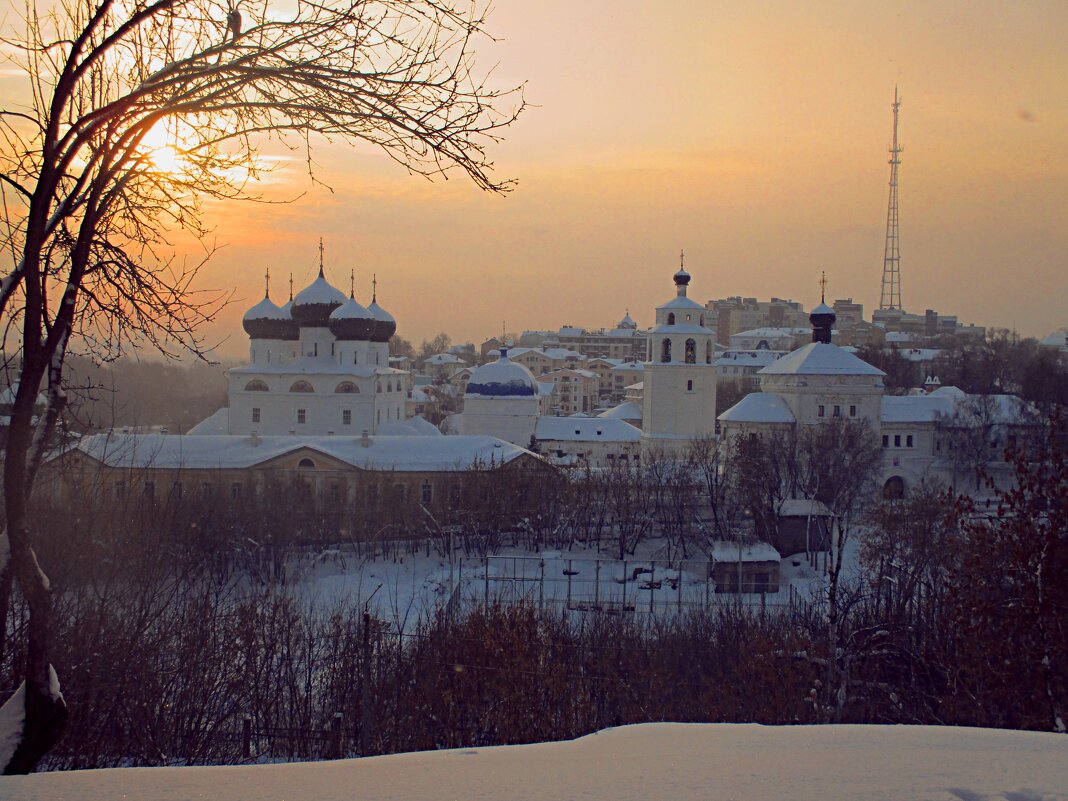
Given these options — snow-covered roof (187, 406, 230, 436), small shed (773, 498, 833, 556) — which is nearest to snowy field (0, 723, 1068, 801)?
small shed (773, 498, 833, 556)

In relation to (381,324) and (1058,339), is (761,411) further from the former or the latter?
(1058,339)

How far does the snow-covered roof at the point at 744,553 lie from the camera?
21.1 m

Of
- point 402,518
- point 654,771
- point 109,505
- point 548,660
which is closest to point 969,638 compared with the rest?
point 654,771

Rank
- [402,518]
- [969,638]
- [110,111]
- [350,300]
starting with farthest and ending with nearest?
1. [350,300]
2. [402,518]
3. [969,638]
4. [110,111]

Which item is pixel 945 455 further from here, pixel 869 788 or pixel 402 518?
pixel 869 788

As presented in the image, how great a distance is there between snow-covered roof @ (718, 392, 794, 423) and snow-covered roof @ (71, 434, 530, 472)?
753cm

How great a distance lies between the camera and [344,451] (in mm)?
28219

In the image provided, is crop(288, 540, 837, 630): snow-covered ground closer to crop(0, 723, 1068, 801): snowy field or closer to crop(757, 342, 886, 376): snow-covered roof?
crop(757, 342, 886, 376): snow-covered roof

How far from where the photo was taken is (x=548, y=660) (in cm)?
1184

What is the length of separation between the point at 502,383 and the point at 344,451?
8.90 metres

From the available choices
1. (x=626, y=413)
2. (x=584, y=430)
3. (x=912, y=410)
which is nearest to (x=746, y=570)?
(x=584, y=430)

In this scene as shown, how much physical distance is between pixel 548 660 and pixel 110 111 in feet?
29.2

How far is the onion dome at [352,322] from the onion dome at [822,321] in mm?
14716

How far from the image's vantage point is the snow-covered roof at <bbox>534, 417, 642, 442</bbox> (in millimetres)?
36219
